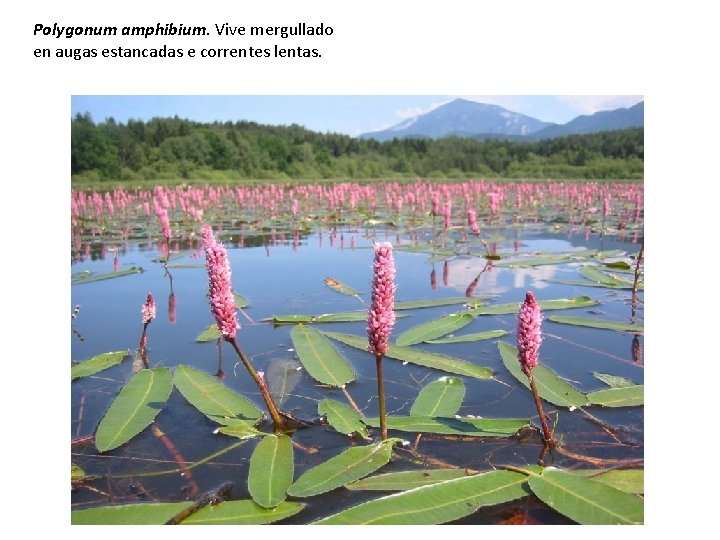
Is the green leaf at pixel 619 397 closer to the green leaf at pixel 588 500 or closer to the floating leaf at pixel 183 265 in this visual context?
the green leaf at pixel 588 500

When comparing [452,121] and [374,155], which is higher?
[452,121]

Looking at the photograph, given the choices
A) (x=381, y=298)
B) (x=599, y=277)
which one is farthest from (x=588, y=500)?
(x=599, y=277)

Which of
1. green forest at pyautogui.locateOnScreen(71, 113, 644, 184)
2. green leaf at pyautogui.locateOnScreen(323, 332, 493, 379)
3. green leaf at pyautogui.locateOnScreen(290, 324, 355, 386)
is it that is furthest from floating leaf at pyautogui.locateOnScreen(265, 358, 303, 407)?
green forest at pyautogui.locateOnScreen(71, 113, 644, 184)

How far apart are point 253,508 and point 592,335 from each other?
2076mm

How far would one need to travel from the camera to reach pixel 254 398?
7.53ft

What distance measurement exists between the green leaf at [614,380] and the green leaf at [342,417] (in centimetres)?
107

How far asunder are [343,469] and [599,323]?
1949 millimetres

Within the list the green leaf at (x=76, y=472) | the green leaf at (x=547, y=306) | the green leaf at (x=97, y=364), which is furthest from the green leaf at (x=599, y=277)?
the green leaf at (x=76, y=472)

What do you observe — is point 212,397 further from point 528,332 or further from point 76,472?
point 528,332

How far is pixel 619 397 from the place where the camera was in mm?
2176

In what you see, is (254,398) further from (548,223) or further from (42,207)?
(548,223)

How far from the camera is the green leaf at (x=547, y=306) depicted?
3.32m
